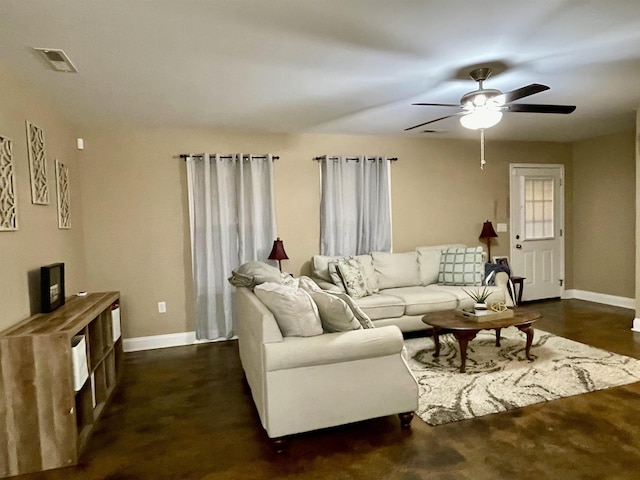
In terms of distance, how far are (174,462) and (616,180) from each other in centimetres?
646

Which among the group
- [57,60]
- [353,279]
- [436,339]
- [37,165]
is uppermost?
[57,60]

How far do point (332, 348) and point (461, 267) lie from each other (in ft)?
9.99

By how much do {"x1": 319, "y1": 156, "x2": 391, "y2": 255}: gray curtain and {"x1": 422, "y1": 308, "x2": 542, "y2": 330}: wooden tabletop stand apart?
5.68 ft

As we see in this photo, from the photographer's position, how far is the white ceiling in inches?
83.4

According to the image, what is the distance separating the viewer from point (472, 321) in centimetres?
361

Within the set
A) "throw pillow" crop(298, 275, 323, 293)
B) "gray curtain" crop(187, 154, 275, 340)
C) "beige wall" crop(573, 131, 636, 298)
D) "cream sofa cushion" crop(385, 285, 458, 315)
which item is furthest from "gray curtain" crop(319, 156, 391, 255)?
"beige wall" crop(573, 131, 636, 298)

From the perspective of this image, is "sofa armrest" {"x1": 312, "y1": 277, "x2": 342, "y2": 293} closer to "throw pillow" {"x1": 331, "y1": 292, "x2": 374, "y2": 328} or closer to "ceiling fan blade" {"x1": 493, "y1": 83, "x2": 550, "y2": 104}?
"throw pillow" {"x1": 331, "y1": 292, "x2": 374, "y2": 328}

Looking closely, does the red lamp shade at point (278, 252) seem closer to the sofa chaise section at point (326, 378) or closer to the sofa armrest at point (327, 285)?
the sofa armrest at point (327, 285)

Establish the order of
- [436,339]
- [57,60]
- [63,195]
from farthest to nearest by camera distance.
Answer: [436,339] → [63,195] → [57,60]

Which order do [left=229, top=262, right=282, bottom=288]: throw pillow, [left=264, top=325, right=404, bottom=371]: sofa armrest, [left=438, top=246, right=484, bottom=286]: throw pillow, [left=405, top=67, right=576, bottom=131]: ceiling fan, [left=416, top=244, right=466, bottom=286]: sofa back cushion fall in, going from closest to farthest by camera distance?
1. [left=264, top=325, right=404, bottom=371]: sofa armrest
2. [left=405, top=67, right=576, bottom=131]: ceiling fan
3. [left=229, top=262, right=282, bottom=288]: throw pillow
4. [left=438, top=246, right=484, bottom=286]: throw pillow
5. [left=416, top=244, right=466, bottom=286]: sofa back cushion

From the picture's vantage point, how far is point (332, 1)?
203 cm

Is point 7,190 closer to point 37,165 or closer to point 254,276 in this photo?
point 37,165

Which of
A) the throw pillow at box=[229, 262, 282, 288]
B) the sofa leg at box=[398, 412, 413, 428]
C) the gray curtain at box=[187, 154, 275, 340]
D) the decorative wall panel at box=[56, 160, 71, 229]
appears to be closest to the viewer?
the sofa leg at box=[398, 412, 413, 428]

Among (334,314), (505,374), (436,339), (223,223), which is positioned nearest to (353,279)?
(436,339)
